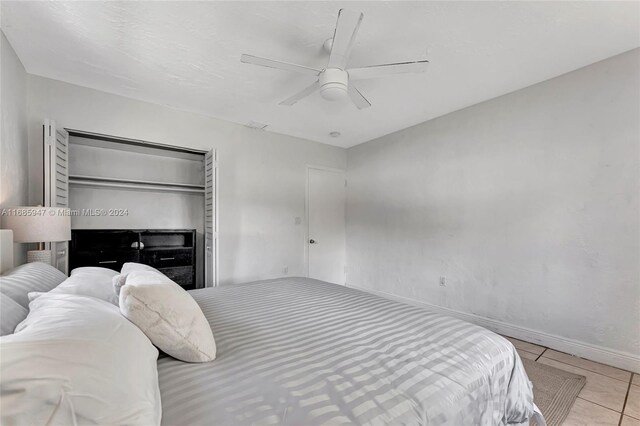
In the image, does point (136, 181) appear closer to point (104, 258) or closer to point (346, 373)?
point (104, 258)

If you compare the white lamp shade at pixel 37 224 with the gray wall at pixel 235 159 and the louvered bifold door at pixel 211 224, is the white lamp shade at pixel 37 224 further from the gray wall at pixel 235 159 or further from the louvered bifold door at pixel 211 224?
the louvered bifold door at pixel 211 224

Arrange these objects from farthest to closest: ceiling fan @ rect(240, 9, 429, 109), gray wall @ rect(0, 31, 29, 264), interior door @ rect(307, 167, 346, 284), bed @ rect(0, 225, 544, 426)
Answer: interior door @ rect(307, 167, 346, 284)
gray wall @ rect(0, 31, 29, 264)
ceiling fan @ rect(240, 9, 429, 109)
bed @ rect(0, 225, 544, 426)

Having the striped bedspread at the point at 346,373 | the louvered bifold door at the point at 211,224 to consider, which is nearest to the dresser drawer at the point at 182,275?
the louvered bifold door at the point at 211,224

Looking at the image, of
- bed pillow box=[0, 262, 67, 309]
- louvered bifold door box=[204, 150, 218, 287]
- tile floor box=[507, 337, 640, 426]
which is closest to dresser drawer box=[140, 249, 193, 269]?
louvered bifold door box=[204, 150, 218, 287]

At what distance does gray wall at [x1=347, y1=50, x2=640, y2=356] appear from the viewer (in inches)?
86.7

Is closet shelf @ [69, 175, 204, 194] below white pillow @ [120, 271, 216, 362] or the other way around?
the other way around

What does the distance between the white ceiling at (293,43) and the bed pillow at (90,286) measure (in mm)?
1708

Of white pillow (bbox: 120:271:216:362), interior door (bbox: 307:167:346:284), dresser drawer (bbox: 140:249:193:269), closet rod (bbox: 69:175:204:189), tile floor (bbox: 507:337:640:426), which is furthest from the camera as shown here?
interior door (bbox: 307:167:346:284)

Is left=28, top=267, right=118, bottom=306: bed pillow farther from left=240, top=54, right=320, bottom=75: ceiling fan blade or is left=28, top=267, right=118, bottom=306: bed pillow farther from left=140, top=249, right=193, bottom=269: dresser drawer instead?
left=140, top=249, right=193, bottom=269: dresser drawer

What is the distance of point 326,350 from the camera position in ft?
3.88

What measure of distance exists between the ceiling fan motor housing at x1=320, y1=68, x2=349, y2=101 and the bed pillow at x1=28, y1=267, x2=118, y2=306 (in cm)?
186

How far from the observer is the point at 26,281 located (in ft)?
4.18

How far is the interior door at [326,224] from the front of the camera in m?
4.59

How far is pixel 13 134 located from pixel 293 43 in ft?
7.63
